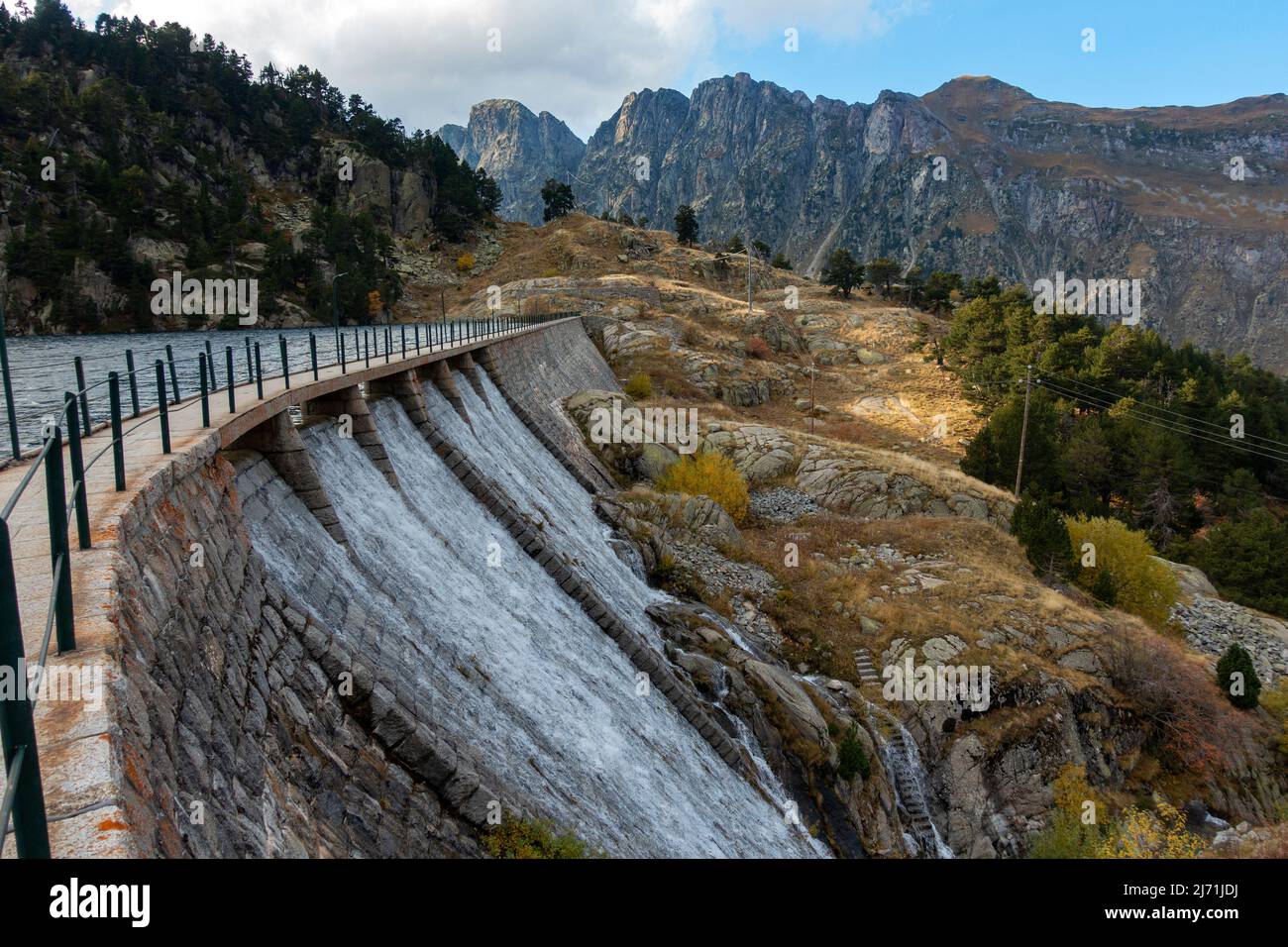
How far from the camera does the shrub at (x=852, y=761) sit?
20781 millimetres

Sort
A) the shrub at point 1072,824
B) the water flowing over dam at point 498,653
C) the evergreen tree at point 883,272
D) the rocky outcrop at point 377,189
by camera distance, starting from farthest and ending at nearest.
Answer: the evergreen tree at point 883,272, the rocky outcrop at point 377,189, the shrub at point 1072,824, the water flowing over dam at point 498,653

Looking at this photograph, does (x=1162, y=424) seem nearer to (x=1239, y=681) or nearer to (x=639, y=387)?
(x=1239, y=681)

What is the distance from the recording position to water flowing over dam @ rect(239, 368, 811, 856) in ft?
35.5

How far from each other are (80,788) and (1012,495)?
47.9 m

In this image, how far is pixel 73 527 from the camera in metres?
6.46

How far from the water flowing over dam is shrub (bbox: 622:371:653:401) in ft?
119

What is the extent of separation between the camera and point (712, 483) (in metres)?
38.4

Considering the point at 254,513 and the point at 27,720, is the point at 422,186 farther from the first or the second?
the point at 27,720

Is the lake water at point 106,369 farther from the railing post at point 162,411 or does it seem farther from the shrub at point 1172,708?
the shrub at point 1172,708

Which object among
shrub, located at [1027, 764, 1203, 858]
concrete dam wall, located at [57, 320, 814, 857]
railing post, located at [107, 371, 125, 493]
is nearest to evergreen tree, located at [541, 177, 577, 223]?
A: concrete dam wall, located at [57, 320, 814, 857]

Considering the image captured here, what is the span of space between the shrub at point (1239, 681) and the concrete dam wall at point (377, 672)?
23.7 m

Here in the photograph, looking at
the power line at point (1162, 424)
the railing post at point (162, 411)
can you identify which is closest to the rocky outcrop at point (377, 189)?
the power line at point (1162, 424)

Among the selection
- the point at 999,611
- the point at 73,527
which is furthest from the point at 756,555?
the point at 73,527

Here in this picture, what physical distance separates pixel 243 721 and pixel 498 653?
664 centimetres
